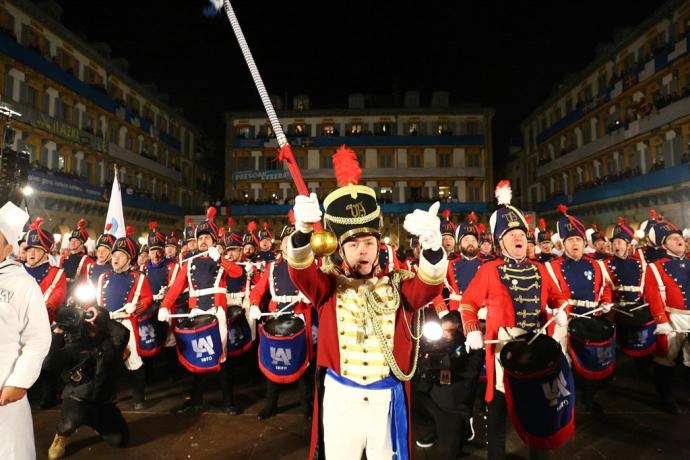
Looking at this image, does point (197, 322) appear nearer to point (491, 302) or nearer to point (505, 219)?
point (491, 302)

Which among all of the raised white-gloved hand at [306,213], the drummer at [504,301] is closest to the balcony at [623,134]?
the drummer at [504,301]

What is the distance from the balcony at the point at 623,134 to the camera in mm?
23875

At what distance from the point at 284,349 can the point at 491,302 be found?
2.45m

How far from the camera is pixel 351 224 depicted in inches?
97.4

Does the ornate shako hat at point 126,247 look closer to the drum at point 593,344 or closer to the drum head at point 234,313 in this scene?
the drum head at point 234,313

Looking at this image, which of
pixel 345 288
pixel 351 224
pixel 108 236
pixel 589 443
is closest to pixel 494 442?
pixel 589 443

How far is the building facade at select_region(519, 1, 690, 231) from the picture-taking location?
23922mm

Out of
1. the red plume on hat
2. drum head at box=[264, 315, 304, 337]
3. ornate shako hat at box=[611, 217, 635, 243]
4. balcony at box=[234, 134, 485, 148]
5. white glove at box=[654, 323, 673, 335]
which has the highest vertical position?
balcony at box=[234, 134, 485, 148]

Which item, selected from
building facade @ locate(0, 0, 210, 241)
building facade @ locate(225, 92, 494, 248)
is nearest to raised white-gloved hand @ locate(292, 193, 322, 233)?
building facade @ locate(0, 0, 210, 241)

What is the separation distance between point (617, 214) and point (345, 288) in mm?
32653

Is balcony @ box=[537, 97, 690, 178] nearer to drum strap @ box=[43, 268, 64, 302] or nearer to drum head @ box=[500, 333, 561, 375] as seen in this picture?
drum head @ box=[500, 333, 561, 375]

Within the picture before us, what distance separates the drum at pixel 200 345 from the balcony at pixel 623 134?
28095 millimetres

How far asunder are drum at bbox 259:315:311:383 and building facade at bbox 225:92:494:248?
36.3 metres

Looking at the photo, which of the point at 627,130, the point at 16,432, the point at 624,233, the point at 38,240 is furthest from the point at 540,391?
the point at 627,130
